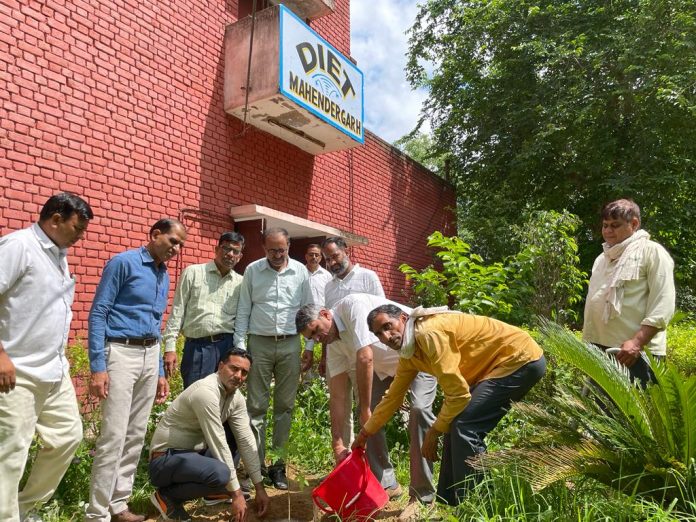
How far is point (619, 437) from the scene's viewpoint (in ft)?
9.04

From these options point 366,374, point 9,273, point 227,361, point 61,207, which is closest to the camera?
point 9,273

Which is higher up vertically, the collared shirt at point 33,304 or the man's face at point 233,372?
the collared shirt at point 33,304

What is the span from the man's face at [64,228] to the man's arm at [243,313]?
1596mm

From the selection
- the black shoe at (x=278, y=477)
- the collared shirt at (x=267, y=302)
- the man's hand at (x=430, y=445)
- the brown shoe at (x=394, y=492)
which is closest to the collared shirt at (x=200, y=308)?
the collared shirt at (x=267, y=302)

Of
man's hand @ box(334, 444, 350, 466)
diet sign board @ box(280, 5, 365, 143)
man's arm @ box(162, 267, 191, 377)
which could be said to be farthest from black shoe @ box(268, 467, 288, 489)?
diet sign board @ box(280, 5, 365, 143)

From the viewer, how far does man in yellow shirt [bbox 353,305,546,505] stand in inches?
113

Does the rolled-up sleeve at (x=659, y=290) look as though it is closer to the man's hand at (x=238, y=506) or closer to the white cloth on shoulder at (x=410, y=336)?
the white cloth on shoulder at (x=410, y=336)

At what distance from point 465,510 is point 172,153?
4.84m

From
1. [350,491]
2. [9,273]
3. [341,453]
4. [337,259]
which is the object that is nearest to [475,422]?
[350,491]

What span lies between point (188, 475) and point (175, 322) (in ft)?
4.10

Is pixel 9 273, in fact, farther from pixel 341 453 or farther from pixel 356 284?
pixel 356 284

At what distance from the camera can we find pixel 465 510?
277cm

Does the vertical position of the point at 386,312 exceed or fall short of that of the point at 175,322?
it exceeds it

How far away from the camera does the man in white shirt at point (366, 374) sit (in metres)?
3.51
